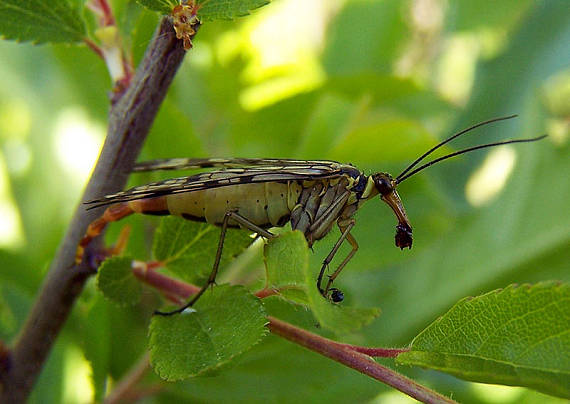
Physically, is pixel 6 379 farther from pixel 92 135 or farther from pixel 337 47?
pixel 337 47

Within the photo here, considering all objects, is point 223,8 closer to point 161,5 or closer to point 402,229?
point 161,5

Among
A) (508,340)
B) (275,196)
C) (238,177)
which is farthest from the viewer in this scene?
(275,196)

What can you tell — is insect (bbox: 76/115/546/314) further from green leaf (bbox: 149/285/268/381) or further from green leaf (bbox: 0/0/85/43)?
green leaf (bbox: 0/0/85/43)

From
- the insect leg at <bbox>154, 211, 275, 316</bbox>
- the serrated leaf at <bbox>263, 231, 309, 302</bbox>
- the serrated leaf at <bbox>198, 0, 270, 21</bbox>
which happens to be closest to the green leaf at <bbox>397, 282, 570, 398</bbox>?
the serrated leaf at <bbox>263, 231, 309, 302</bbox>

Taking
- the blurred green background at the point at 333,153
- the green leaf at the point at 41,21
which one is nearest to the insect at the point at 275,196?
the blurred green background at the point at 333,153

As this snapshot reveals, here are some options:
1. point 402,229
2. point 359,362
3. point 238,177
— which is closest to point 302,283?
point 359,362

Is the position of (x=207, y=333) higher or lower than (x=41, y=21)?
lower

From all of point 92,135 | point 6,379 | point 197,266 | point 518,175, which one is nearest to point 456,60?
point 518,175
